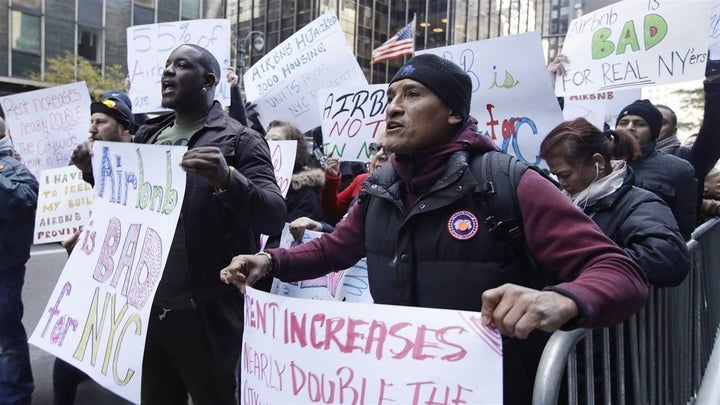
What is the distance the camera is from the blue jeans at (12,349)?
3693 mm

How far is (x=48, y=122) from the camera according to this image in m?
5.06

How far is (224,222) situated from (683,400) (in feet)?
7.23

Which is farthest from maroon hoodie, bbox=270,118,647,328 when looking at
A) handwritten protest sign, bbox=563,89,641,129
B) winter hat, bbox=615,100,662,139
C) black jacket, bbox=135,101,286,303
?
handwritten protest sign, bbox=563,89,641,129

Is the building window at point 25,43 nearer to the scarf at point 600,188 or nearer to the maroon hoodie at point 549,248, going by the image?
the maroon hoodie at point 549,248

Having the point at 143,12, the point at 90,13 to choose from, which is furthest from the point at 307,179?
the point at 143,12

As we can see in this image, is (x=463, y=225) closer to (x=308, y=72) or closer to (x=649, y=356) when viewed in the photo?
(x=649, y=356)

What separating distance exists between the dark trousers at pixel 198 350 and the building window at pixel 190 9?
28869 millimetres

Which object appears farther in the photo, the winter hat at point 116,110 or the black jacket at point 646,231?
the winter hat at point 116,110

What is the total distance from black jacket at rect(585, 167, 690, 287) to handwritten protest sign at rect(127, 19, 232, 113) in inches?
137

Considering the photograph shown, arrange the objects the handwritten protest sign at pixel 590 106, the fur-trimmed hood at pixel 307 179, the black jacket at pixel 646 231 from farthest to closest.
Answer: the handwritten protest sign at pixel 590 106, the fur-trimmed hood at pixel 307 179, the black jacket at pixel 646 231

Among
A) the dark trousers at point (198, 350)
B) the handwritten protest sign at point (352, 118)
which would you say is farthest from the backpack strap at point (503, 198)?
the handwritten protest sign at point (352, 118)

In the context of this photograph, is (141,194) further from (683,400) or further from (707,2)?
(707,2)

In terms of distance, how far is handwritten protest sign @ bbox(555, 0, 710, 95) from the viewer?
3.74m

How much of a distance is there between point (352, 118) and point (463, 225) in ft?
10.0
